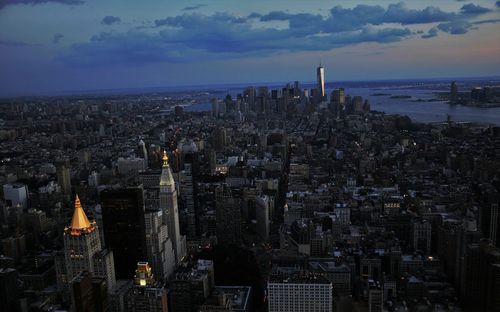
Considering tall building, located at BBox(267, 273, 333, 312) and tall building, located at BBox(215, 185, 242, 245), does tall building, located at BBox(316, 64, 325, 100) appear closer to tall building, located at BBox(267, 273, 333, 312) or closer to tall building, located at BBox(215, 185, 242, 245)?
tall building, located at BBox(215, 185, 242, 245)

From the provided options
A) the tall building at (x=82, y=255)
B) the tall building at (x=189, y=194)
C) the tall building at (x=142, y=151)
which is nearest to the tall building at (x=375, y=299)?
the tall building at (x=82, y=255)

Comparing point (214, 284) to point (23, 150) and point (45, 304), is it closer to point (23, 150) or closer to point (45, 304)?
point (45, 304)

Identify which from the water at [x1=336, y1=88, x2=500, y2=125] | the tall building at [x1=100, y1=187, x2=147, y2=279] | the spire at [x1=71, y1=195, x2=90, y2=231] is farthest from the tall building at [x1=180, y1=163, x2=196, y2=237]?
the water at [x1=336, y1=88, x2=500, y2=125]

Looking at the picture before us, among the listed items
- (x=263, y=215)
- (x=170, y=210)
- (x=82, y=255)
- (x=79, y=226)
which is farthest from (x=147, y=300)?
(x=263, y=215)

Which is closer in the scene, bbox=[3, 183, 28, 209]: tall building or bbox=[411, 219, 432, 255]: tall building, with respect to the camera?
bbox=[411, 219, 432, 255]: tall building

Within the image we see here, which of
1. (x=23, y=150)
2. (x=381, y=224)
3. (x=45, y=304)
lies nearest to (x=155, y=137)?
(x=23, y=150)

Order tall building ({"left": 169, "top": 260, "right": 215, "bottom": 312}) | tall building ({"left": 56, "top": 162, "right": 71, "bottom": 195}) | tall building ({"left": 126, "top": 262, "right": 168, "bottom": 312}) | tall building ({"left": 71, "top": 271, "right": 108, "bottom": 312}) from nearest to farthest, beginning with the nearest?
tall building ({"left": 71, "top": 271, "right": 108, "bottom": 312}) < tall building ({"left": 126, "top": 262, "right": 168, "bottom": 312}) < tall building ({"left": 169, "top": 260, "right": 215, "bottom": 312}) < tall building ({"left": 56, "top": 162, "right": 71, "bottom": 195})

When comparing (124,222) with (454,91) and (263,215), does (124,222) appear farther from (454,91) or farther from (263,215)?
(454,91)

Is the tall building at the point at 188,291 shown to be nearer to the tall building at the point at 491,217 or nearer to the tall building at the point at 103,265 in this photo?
the tall building at the point at 103,265
